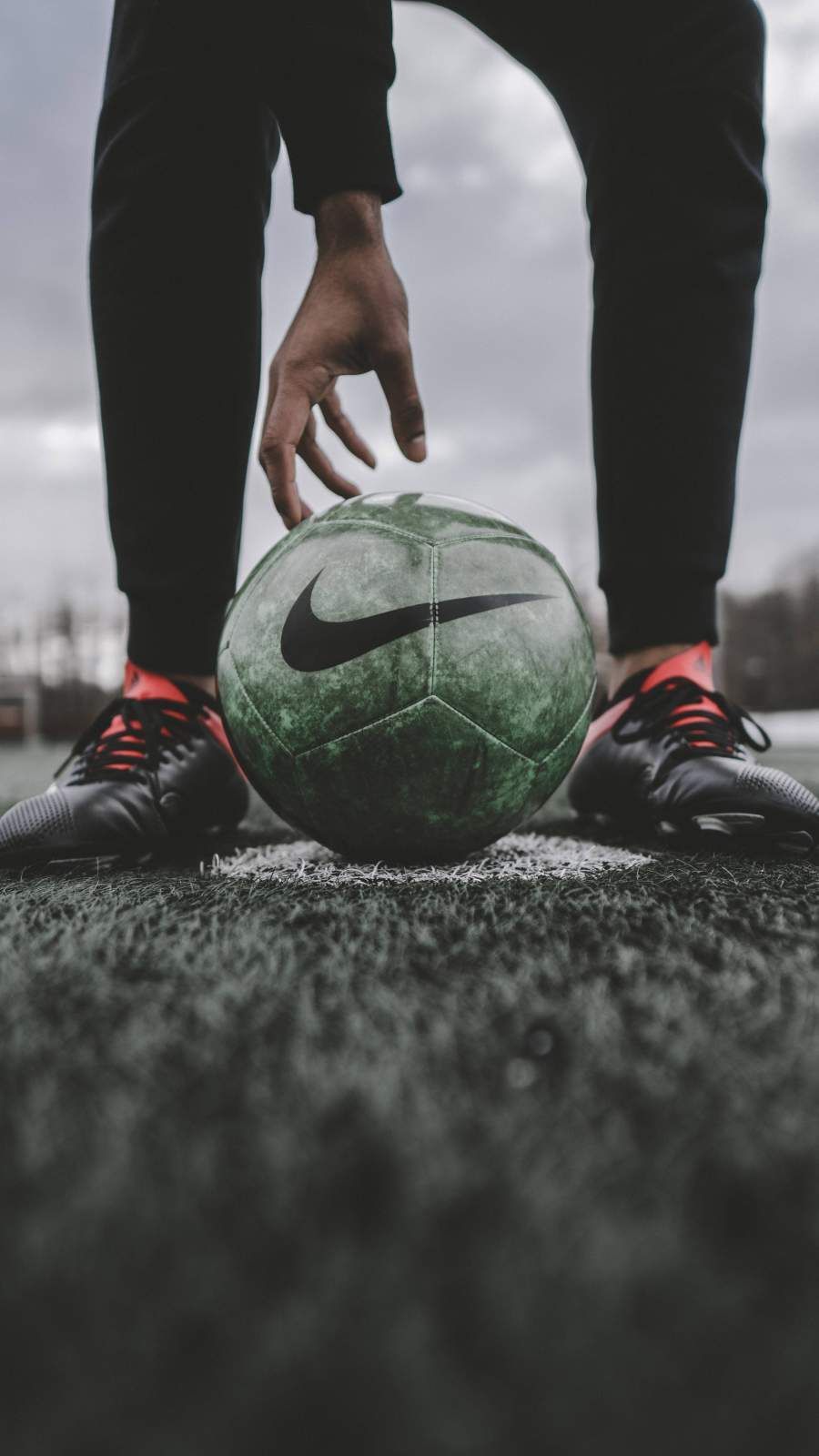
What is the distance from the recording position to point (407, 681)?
119cm

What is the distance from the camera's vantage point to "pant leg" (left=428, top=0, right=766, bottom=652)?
1728 mm

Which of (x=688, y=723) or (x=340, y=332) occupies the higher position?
(x=340, y=332)

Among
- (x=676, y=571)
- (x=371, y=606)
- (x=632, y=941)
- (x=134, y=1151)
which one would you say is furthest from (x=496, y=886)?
(x=676, y=571)

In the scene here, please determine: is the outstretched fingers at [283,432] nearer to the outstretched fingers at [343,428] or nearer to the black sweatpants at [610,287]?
the outstretched fingers at [343,428]

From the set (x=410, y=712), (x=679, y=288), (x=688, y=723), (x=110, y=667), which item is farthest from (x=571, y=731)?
(x=110, y=667)

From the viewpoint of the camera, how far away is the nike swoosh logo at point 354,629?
120cm

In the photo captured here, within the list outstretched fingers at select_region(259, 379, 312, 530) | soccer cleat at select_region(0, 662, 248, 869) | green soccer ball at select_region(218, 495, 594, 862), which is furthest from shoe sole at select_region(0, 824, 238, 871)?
outstretched fingers at select_region(259, 379, 312, 530)

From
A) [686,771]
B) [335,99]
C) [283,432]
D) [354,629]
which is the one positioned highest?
[335,99]

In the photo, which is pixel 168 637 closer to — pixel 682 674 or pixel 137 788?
pixel 137 788

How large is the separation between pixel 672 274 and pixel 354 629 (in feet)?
3.55

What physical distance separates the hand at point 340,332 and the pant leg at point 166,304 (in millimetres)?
436

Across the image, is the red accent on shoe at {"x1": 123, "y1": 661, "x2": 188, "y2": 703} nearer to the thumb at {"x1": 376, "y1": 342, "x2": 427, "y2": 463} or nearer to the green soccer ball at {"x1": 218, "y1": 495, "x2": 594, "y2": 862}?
the green soccer ball at {"x1": 218, "y1": 495, "x2": 594, "y2": 862}

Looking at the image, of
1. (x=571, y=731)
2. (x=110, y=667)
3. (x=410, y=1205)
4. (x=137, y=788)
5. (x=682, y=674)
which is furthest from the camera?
(x=110, y=667)

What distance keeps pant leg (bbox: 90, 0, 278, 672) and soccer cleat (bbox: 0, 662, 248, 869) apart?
11 centimetres
